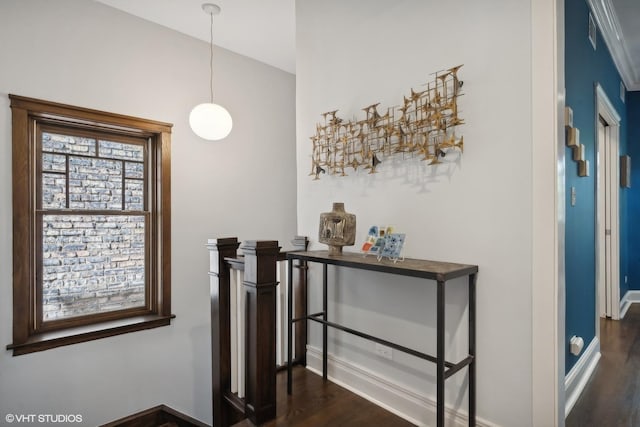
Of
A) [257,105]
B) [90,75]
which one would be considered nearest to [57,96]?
[90,75]

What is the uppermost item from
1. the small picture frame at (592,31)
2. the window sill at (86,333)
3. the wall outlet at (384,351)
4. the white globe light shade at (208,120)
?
the small picture frame at (592,31)

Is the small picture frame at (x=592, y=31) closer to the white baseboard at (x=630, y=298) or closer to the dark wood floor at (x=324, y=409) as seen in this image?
the dark wood floor at (x=324, y=409)

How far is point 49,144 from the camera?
264cm

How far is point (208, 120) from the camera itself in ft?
9.65

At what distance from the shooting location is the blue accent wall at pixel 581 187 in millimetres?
2000

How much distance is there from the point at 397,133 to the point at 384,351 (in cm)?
132

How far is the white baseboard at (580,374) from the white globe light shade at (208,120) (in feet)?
10.00

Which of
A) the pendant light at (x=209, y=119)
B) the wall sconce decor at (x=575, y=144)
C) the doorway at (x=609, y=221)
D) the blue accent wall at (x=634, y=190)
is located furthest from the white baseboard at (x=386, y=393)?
the blue accent wall at (x=634, y=190)

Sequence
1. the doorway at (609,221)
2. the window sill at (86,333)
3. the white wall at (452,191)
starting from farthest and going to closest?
1. the doorway at (609,221)
2. the window sill at (86,333)
3. the white wall at (452,191)

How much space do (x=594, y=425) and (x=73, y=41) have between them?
4.34 metres

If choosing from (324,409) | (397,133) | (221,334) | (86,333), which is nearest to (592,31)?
(397,133)

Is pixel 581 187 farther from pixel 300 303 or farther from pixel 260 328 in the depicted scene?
pixel 260 328

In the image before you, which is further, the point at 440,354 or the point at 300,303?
the point at 300,303

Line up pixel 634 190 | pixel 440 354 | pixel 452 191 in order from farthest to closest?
1. pixel 634 190
2. pixel 452 191
3. pixel 440 354
